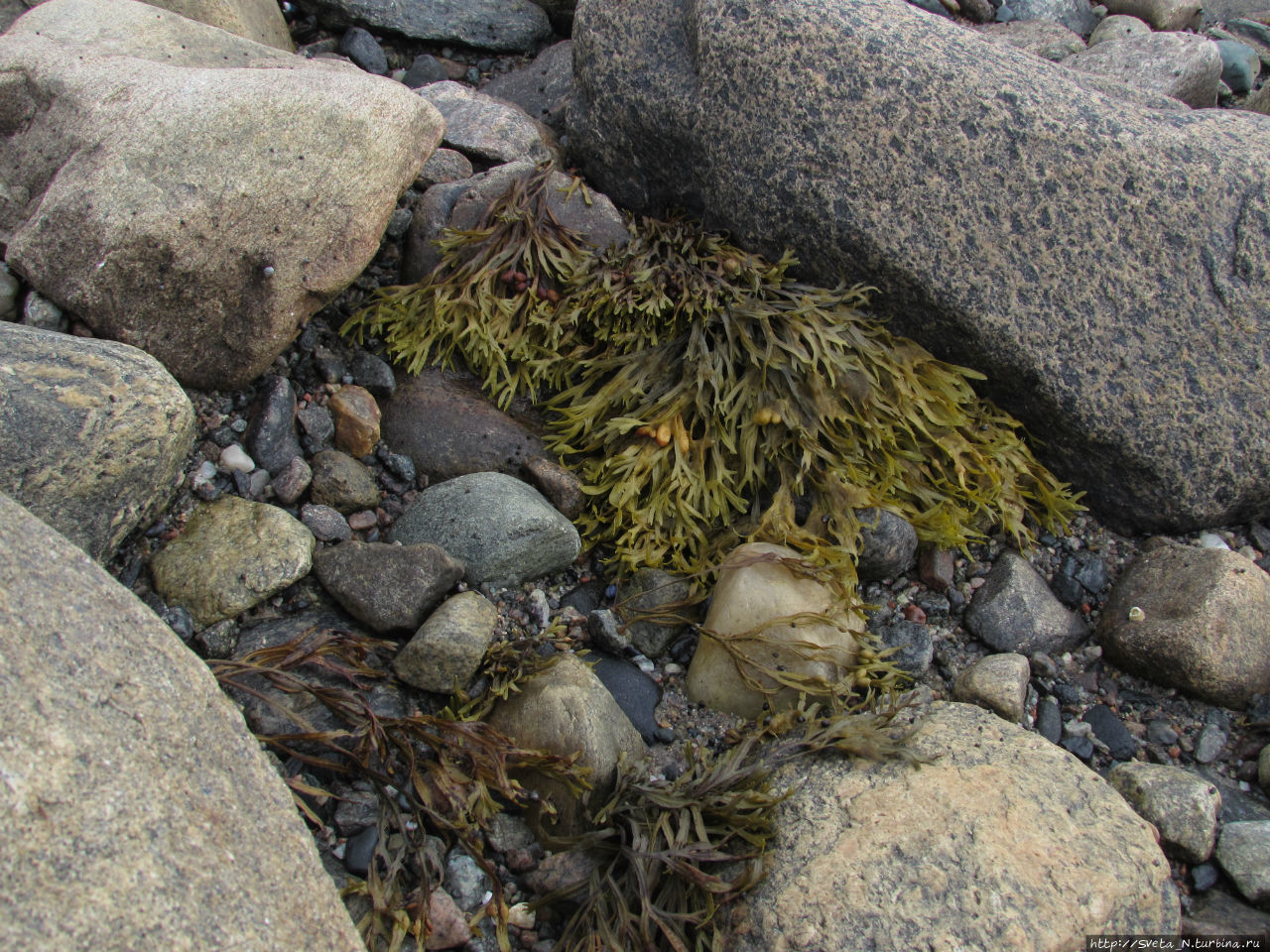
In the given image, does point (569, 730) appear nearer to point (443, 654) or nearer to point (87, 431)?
point (443, 654)

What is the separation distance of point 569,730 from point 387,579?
32.2 inches

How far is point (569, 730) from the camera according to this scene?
2752 millimetres

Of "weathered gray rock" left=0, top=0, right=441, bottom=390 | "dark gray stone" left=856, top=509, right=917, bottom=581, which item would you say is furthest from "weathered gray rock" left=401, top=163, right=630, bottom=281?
"dark gray stone" left=856, top=509, right=917, bottom=581

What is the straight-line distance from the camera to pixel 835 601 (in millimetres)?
3256

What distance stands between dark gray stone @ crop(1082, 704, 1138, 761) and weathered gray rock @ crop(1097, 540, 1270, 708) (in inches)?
10.0

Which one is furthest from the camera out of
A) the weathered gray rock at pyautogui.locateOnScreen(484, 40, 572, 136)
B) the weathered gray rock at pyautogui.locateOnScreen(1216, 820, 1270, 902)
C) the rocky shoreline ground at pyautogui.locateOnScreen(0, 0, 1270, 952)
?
the weathered gray rock at pyautogui.locateOnScreen(484, 40, 572, 136)

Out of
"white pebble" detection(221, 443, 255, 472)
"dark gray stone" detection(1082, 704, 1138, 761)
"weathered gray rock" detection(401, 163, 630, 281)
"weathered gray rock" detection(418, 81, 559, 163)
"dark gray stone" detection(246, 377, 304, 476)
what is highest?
"weathered gray rock" detection(418, 81, 559, 163)

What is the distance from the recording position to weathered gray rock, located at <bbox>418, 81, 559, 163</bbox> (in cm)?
450

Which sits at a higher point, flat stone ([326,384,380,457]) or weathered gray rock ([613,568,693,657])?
flat stone ([326,384,380,457])

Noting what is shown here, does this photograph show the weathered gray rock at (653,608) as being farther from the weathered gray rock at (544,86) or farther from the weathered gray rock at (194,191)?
the weathered gray rock at (544,86)

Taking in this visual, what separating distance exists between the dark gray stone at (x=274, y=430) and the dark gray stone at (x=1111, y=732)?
3107 mm

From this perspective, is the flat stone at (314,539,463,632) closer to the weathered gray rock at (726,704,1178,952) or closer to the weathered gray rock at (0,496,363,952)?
the weathered gray rock at (0,496,363,952)

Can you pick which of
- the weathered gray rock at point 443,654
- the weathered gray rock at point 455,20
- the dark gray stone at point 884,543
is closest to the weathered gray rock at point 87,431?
the weathered gray rock at point 443,654

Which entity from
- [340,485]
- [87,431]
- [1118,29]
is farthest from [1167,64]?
[87,431]
